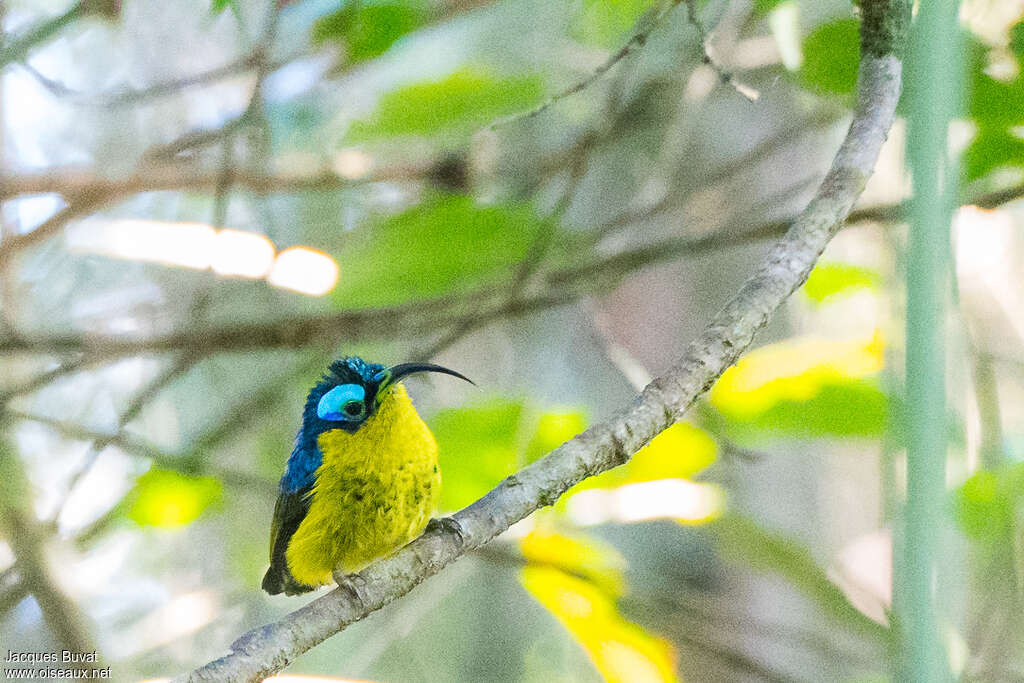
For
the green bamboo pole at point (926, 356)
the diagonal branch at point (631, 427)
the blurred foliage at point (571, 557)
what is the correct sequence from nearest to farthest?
1. the green bamboo pole at point (926, 356)
2. the diagonal branch at point (631, 427)
3. the blurred foliage at point (571, 557)

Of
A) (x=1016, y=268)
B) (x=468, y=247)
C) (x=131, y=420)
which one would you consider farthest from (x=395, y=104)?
(x=1016, y=268)

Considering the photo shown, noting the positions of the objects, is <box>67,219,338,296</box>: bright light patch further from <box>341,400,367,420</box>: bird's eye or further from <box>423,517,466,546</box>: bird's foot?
<box>423,517,466,546</box>: bird's foot

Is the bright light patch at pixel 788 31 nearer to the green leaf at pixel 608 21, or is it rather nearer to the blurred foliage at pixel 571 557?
the green leaf at pixel 608 21

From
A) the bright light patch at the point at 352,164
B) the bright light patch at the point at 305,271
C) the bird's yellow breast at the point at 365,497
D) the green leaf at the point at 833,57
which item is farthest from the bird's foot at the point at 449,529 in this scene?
the bright light patch at the point at 352,164

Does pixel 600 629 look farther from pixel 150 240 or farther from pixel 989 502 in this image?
pixel 150 240

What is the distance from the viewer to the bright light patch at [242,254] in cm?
105

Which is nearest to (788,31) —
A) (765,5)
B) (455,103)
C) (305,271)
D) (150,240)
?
(765,5)

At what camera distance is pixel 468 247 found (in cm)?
102

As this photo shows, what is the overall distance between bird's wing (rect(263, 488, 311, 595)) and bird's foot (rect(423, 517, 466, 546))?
23cm

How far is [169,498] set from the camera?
38.8 inches

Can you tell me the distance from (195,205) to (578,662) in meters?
0.73

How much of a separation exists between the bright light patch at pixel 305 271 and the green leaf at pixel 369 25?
25cm

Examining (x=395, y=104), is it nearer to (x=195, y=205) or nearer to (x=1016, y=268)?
(x=195, y=205)

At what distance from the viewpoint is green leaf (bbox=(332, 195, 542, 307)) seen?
1.01m
